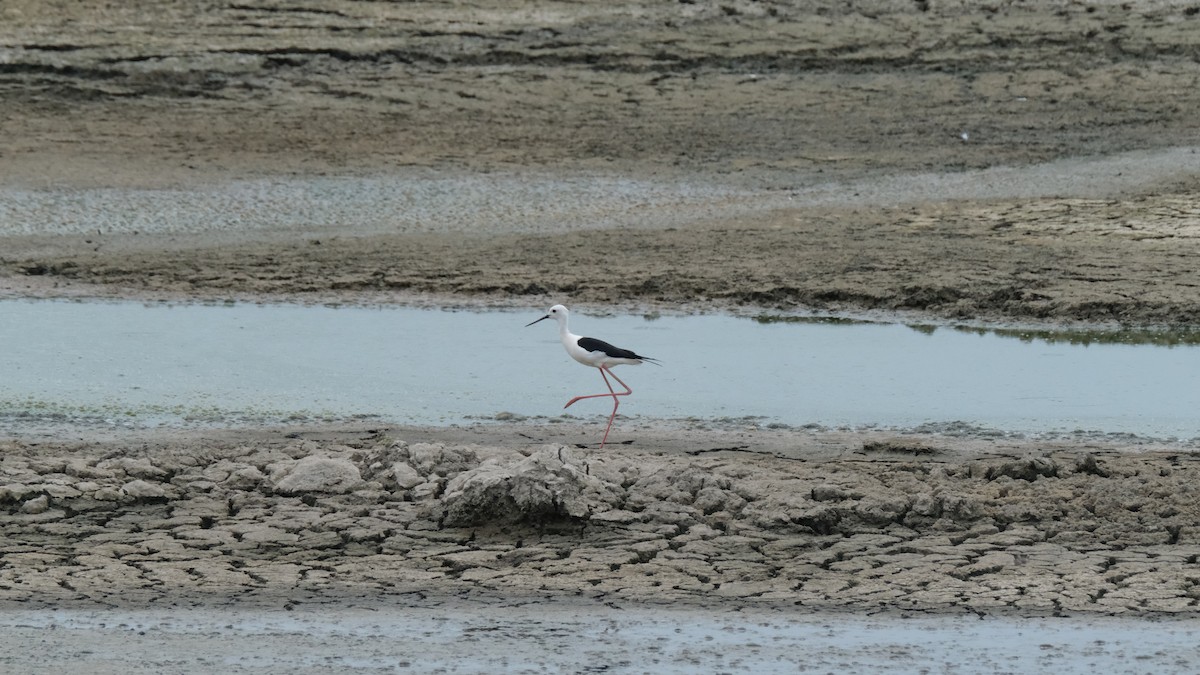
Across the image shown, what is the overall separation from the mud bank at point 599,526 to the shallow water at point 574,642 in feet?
0.54

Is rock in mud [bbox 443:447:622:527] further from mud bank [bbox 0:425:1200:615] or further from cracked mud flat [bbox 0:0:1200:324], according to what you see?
cracked mud flat [bbox 0:0:1200:324]

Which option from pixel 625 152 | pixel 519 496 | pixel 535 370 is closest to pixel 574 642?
pixel 519 496

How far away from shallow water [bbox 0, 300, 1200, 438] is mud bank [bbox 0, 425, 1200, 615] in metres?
0.92

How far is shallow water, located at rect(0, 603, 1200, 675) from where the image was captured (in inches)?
221

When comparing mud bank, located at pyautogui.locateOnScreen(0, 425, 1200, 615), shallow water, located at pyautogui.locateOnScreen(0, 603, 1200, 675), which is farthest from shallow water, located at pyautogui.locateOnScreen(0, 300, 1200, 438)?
shallow water, located at pyautogui.locateOnScreen(0, 603, 1200, 675)

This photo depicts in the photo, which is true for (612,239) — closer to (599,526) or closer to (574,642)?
(599,526)

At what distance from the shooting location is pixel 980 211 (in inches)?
542

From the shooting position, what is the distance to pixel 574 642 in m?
5.82

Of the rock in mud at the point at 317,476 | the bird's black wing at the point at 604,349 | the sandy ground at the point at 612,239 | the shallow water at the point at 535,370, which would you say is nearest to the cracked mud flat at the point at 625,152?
the sandy ground at the point at 612,239

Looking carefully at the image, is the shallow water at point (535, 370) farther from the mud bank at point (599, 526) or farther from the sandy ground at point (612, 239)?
the mud bank at point (599, 526)

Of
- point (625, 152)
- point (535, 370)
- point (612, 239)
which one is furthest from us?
point (625, 152)

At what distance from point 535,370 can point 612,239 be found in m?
3.24

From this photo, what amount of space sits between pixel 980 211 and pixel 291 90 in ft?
21.7

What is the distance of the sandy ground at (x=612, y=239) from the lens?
667 cm
